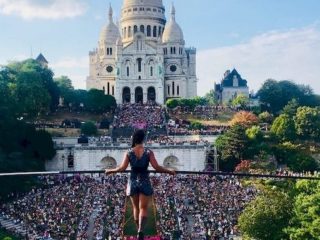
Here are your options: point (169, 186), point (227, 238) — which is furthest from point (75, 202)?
point (227, 238)

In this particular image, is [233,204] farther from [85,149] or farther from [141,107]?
[141,107]

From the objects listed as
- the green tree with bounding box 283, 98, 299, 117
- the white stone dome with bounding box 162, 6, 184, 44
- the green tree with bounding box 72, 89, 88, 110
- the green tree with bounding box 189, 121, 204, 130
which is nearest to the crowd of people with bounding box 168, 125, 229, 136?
the green tree with bounding box 189, 121, 204, 130

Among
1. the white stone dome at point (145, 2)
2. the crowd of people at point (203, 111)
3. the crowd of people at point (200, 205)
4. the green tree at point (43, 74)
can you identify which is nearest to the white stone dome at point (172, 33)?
the white stone dome at point (145, 2)

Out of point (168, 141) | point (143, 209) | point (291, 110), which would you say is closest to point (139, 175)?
point (143, 209)

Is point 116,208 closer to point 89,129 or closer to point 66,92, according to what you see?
point 89,129

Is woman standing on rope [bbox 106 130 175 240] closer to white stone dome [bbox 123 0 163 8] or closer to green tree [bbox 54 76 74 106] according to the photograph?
green tree [bbox 54 76 74 106]

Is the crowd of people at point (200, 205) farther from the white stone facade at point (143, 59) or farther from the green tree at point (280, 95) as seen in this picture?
the white stone facade at point (143, 59)
